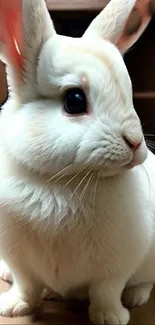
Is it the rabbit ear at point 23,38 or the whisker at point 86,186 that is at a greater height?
the rabbit ear at point 23,38

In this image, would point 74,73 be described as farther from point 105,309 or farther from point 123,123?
point 105,309

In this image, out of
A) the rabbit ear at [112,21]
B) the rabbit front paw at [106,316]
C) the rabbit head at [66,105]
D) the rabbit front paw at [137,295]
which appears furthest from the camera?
the rabbit front paw at [137,295]

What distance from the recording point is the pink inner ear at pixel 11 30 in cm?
100

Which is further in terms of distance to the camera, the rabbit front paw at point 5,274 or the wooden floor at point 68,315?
the rabbit front paw at point 5,274

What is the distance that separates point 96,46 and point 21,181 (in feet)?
0.81

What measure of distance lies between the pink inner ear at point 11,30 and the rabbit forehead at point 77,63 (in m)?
0.04

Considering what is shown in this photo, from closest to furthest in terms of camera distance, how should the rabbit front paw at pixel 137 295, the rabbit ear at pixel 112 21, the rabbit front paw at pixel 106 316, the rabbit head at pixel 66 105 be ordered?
the rabbit head at pixel 66 105 → the rabbit ear at pixel 112 21 → the rabbit front paw at pixel 106 316 → the rabbit front paw at pixel 137 295

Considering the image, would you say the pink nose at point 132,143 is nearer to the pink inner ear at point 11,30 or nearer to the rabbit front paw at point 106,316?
the pink inner ear at point 11,30


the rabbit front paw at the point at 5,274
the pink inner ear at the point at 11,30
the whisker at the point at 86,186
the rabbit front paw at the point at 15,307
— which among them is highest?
the pink inner ear at the point at 11,30

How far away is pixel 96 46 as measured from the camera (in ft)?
3.26

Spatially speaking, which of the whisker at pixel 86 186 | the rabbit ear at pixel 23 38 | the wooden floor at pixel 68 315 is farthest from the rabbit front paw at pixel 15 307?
the rabbit ear at pixel 23 38

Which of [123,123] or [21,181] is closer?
[123,123]

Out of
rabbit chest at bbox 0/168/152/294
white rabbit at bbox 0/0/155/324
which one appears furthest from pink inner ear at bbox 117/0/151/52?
rabbit chest at bbox 0/168/152/294

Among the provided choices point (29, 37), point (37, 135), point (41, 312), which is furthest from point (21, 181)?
point (41, 312)
